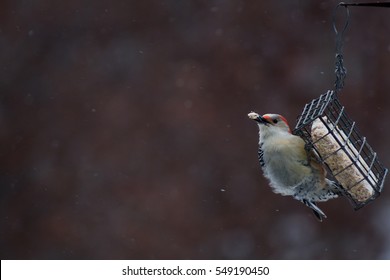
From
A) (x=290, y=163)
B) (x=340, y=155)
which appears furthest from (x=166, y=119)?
(x=340, y=155)

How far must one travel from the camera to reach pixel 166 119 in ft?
41.3

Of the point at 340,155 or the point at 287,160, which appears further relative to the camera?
the point at 287,160

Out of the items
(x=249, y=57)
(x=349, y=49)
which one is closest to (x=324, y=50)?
(x=349, y=49)

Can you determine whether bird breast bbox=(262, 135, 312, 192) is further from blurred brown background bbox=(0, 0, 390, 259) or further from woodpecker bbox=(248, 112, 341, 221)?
blurred brown background bbox=(0, 0, 390, 259)

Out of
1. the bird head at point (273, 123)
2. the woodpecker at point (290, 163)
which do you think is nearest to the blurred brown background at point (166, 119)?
the woodpecker at point (290, 163)

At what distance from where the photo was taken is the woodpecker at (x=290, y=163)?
5.77 m

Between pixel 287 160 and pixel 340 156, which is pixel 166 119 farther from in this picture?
pixel 340 156

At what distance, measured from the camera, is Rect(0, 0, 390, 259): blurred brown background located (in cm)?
1225

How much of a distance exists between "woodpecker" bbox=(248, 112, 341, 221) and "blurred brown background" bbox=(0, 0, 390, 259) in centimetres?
615

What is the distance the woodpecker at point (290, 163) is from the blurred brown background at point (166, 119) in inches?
242

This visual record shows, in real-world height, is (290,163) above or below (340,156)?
below

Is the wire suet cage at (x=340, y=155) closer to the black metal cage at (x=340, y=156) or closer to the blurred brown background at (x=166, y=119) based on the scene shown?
the black metal cage at (x=340, y=156)

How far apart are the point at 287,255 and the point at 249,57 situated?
310 centimetres

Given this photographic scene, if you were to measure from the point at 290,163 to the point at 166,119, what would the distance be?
6.91 m
